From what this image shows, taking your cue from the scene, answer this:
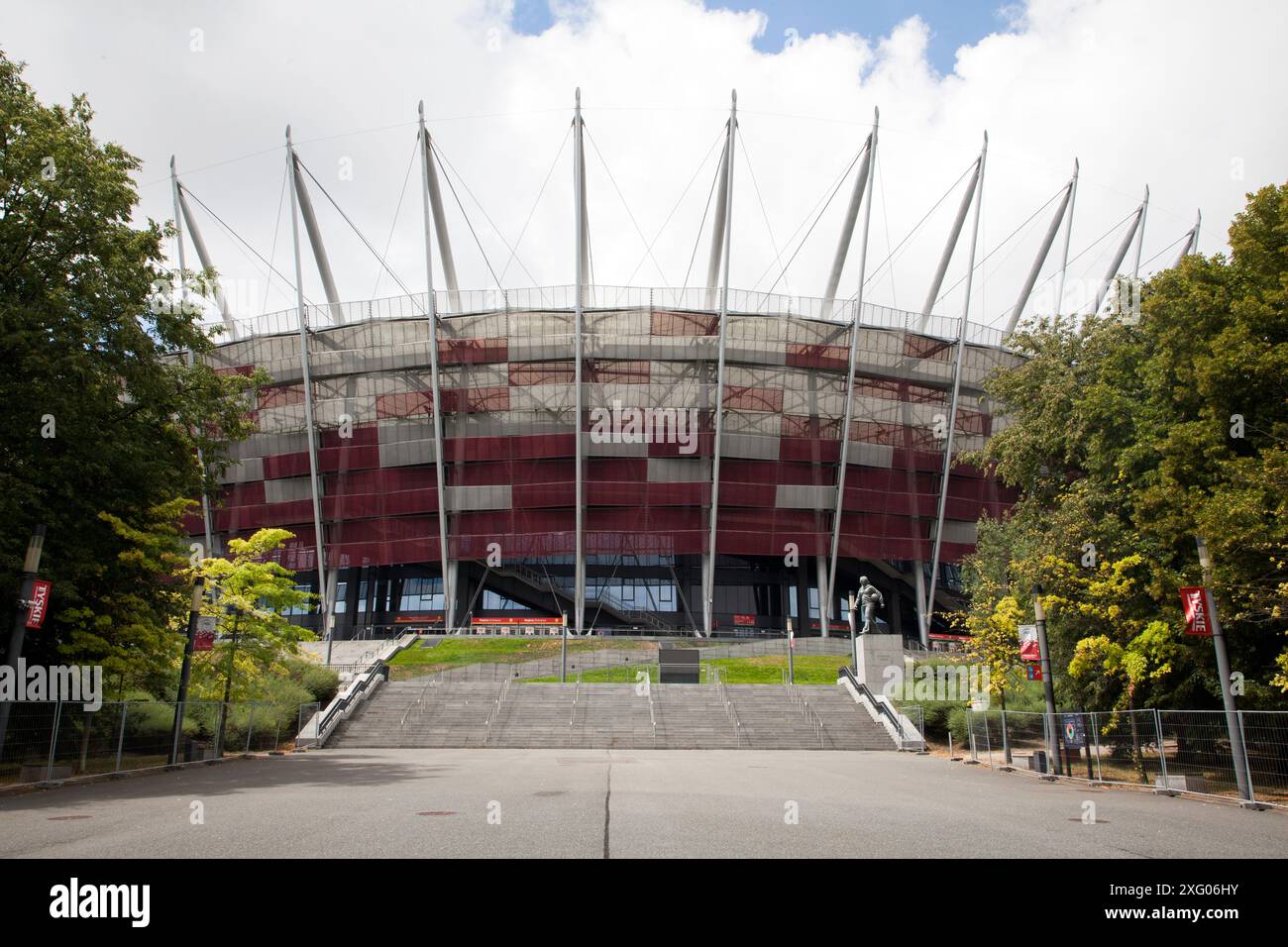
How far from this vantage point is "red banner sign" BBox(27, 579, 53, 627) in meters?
15.8

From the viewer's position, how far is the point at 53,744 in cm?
1609

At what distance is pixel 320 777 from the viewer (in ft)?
58.9

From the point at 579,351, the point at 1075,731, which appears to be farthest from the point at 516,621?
the point at 1075,731

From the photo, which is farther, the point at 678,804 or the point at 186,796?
the point at 186,796

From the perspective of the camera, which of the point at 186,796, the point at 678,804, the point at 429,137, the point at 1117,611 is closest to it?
the point at 678,804

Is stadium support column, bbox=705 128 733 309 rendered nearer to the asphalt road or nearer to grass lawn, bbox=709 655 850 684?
grass lawn, bbox=709 655 850 684

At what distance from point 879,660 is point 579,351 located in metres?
30.0

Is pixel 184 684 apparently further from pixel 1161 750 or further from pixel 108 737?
pixel 1161 750

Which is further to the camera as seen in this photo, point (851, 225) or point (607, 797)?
point (851, 225)

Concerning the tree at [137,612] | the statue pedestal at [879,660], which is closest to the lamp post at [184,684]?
the tree at [137,612]
